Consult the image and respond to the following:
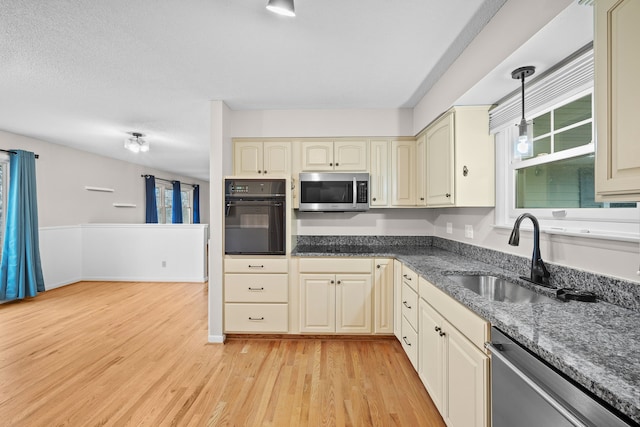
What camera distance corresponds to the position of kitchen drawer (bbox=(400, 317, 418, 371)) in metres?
2.12

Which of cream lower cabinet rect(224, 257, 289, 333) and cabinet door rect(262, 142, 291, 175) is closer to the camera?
cream lower cabinet rect(224, 257, 289, 333)

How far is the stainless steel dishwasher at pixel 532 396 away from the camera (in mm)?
741

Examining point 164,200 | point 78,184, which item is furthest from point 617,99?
point 164,200

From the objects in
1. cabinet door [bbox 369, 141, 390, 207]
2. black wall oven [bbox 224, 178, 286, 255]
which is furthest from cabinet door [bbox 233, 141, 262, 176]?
cabinet door [bbox 369, 141, 390, 207]

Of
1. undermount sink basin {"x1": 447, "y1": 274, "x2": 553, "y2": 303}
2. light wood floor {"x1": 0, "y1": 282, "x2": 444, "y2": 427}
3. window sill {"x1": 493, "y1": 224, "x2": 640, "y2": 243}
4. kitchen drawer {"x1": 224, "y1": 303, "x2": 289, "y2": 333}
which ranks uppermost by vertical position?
window sill {"x1": 493, "y1": 224, "x2": 640, "y2": 243}

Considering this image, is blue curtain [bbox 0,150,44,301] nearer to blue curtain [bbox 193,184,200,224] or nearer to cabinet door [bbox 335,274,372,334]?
cabinet door [bbox 335,274,372,334]

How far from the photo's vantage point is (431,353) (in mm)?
1813

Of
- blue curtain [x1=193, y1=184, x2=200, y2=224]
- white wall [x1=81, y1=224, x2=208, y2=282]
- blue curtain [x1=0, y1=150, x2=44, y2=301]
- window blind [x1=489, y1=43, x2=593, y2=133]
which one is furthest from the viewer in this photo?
blue curtain [x1=193, y1=184, x2=200, y2=224]

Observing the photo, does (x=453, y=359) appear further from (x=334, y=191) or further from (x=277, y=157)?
(x=277, y=157)

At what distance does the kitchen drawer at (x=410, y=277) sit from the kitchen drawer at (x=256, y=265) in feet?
3.56

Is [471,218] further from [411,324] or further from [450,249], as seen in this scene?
[411,324]

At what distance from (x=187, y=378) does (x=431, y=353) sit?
1.81 meters

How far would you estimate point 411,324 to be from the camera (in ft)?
7.29

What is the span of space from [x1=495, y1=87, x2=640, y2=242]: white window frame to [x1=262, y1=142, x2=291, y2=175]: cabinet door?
1.91 metres
